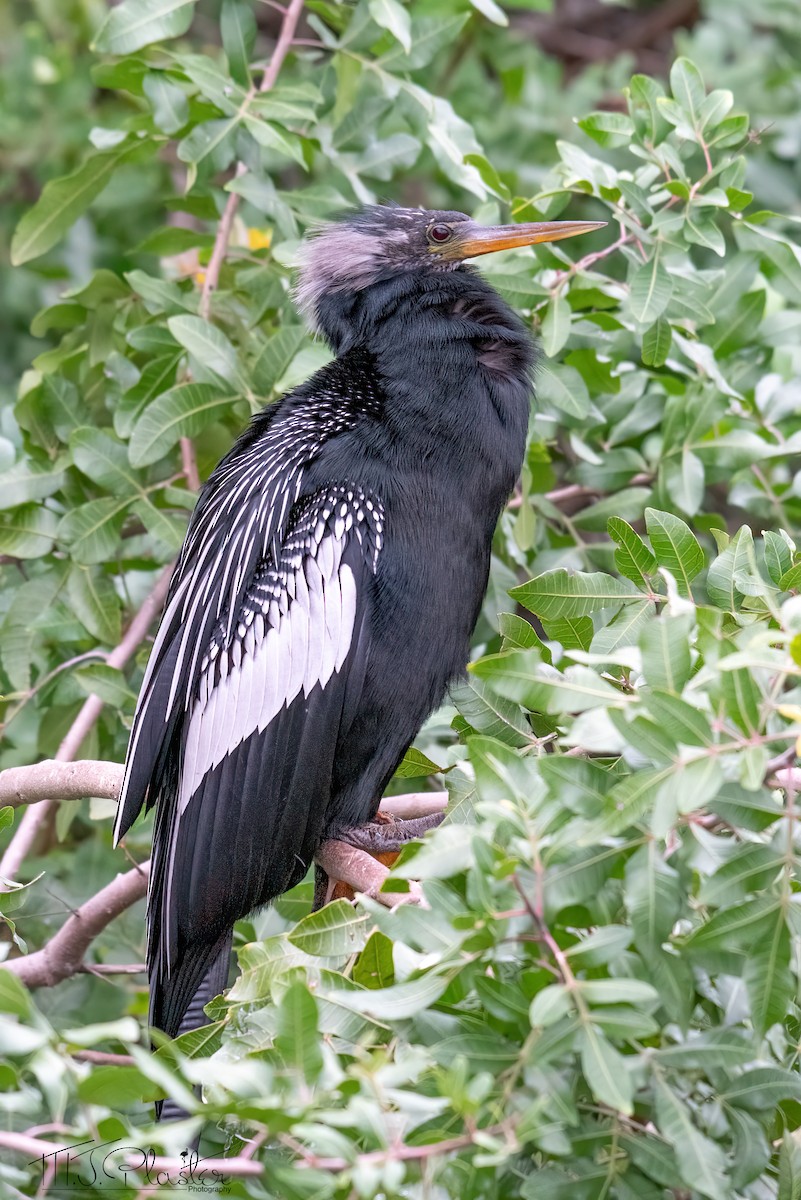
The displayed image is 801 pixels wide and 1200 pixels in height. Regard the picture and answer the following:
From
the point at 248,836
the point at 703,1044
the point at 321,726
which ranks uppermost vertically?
the point at 703,1044

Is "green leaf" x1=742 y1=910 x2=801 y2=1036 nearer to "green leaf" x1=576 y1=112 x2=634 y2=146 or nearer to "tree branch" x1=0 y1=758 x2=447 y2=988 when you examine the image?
"tree branch" x1=0 y1=758 x2=447 y2=988

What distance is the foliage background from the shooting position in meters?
1.29

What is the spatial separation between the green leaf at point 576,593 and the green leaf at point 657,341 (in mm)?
778

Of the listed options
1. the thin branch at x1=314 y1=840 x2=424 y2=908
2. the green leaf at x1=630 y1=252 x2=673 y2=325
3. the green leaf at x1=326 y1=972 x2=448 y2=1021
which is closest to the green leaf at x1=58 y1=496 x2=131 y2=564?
the thin branch at x1=314 y1=840 x2=424 y2=908

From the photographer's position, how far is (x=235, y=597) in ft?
8.13

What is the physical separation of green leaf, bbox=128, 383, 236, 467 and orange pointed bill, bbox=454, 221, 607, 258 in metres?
0.65

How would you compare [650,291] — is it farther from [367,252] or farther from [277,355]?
[277,355]

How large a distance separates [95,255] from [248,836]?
117 inches

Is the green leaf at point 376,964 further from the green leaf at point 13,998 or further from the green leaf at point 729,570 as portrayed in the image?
the green leaf at point 729,570

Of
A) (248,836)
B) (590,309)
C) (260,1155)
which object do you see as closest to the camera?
(260,1155)

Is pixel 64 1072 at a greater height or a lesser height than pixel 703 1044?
greater

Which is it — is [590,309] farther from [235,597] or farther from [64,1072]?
[64,1072]

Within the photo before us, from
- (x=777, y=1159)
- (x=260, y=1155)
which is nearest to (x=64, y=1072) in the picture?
(x=260, y=1155)
